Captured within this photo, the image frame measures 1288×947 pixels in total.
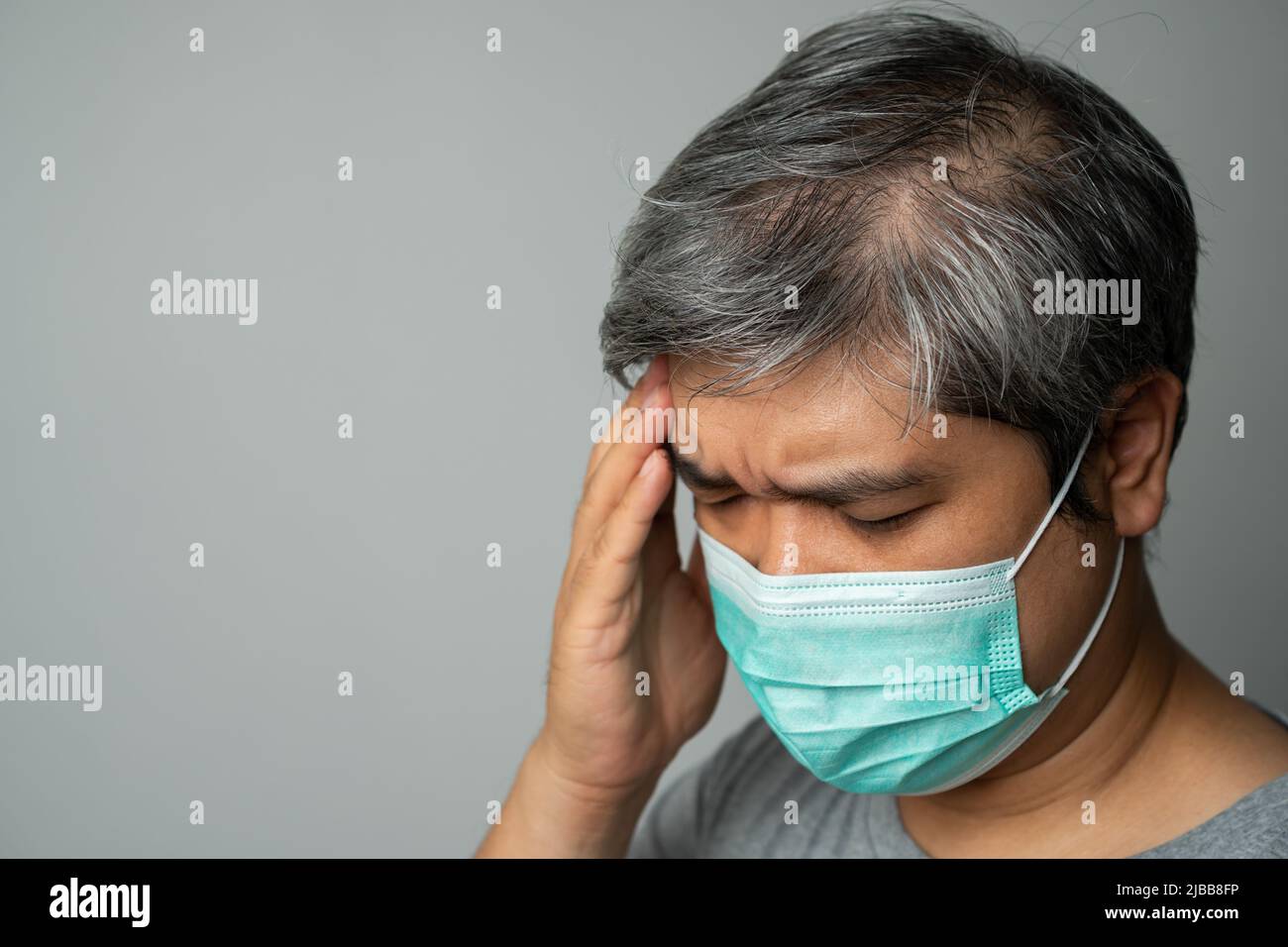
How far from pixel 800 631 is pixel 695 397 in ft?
1.17

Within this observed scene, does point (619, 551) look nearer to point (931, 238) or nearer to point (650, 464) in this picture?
point (650, 464)

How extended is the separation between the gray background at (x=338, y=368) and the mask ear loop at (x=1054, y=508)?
1.38 m

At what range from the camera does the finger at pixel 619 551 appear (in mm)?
2012

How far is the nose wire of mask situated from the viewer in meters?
1.71

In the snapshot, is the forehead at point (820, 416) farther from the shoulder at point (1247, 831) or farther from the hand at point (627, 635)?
the shoulder at point (1247, 831)

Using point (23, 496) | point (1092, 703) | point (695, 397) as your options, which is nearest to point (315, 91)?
point (23, 496)

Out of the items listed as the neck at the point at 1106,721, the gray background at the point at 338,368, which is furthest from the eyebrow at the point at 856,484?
the gray background at the point at 338,368

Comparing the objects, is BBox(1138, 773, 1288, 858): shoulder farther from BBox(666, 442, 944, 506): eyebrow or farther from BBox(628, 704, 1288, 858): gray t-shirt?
BBox(666, 442, 944, 506): eyebrow

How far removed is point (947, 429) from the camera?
1.60 m

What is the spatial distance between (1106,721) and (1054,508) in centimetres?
37

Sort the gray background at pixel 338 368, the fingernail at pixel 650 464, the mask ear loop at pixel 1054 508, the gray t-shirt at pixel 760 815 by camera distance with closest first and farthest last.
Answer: the mask ear loop at pixel 1054 508
the fingernail at pixel 650 464
the gray t-shirt at pixel 760 815
the gray background at pixel 338 368

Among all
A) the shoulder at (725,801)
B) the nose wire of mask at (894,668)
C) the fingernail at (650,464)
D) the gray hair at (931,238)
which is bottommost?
the shoulder at (725,801)

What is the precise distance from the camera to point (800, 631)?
179 cm
